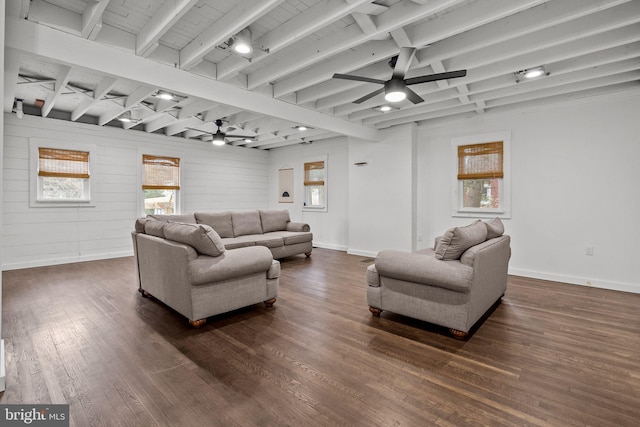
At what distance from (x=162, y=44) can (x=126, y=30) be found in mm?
346

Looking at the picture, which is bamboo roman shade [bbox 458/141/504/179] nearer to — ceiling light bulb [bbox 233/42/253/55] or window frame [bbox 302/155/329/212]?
window frame [bbox 302/155/329/212]

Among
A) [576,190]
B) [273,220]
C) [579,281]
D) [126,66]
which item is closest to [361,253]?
[273,220]

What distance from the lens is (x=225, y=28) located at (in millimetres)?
2730

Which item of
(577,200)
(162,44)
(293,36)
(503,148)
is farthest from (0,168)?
(577,200)

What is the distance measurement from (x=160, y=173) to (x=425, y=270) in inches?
245

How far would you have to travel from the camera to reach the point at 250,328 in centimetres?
288

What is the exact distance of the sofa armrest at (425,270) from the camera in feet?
8.35

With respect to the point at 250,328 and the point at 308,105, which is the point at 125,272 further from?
the point at 308,105

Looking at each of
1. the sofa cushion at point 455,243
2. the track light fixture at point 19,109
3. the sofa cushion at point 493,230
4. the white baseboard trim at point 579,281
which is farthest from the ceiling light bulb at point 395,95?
the track light fixture at point 19,109

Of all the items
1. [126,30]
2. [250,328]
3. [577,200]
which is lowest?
[250,328]

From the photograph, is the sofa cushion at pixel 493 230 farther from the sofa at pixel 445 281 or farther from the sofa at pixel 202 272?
the sofa at pixel 202 272

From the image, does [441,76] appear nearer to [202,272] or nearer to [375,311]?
[375,311]

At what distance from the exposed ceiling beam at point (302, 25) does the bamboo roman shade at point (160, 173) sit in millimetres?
4196

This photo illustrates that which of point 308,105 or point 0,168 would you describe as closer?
point 0,168
